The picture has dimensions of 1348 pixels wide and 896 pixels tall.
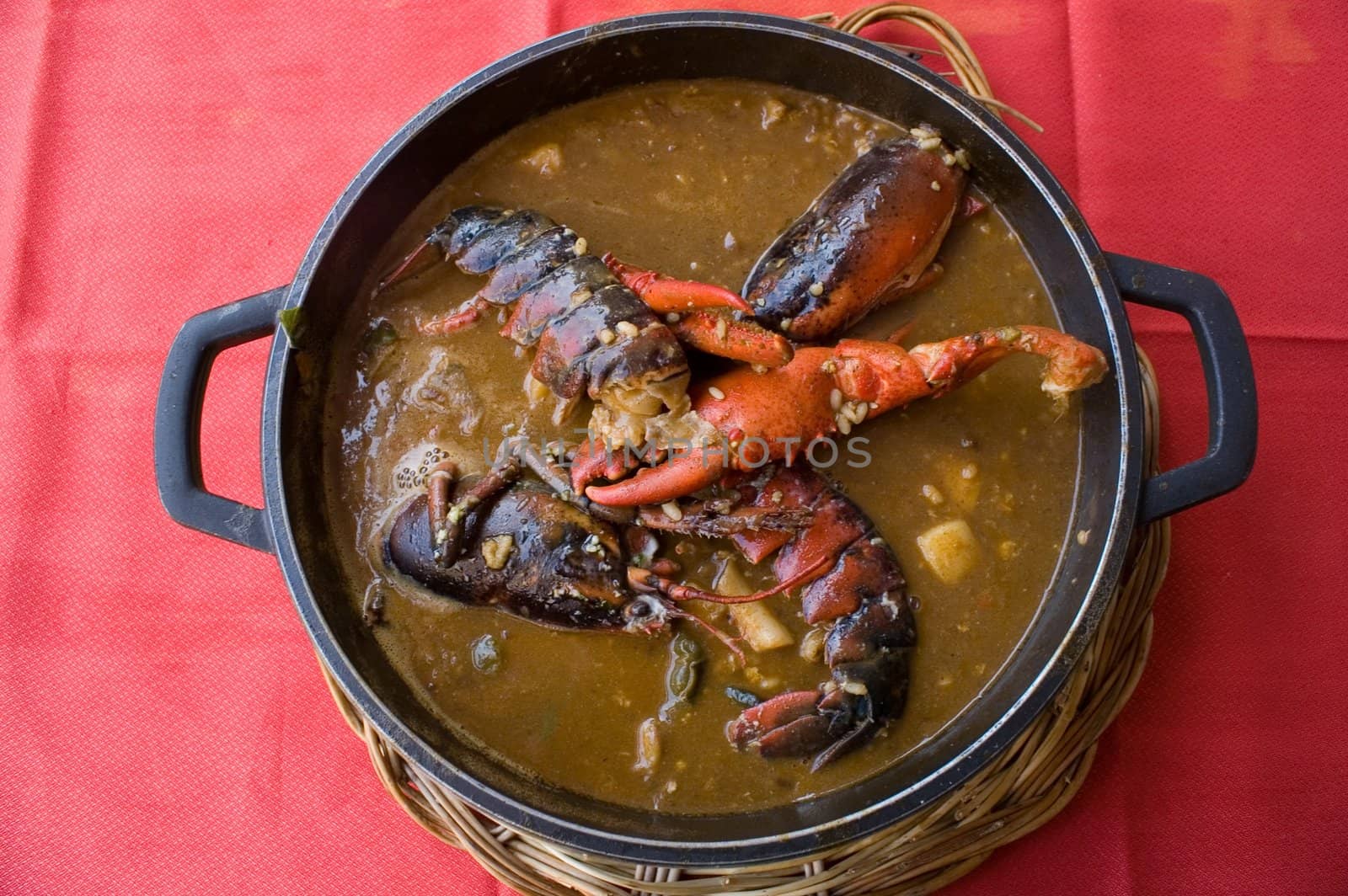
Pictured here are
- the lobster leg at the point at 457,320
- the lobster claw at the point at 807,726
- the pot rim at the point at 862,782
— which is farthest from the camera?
the lobster leg at the point at 457,320

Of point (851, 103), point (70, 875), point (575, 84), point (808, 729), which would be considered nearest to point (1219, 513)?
point (808, 729)

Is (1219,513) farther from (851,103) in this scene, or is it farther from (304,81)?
(304,81)

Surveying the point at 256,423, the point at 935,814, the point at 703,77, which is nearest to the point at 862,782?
the point at 935,814

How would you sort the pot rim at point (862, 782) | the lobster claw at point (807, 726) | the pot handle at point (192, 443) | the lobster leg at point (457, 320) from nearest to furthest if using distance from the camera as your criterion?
the pot rim at point (862, 782) → the pot handle at point (192, 443) → the lobster claw at point (807, 726) → the lobster leg at point (457, 320)

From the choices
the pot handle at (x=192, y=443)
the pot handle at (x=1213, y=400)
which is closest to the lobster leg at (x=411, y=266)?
the pot handle at (x=192, y=443)

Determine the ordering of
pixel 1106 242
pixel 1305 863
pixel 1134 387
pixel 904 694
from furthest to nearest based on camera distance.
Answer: pixel 1106 242, pixel 1305 863, pixel 904 694, pixel 1134 387

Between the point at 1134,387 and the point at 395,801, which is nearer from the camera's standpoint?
the point at 1134,387

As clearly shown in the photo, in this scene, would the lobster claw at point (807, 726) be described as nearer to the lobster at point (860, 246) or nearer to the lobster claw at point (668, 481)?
the lobster claw at point (668, 481)
